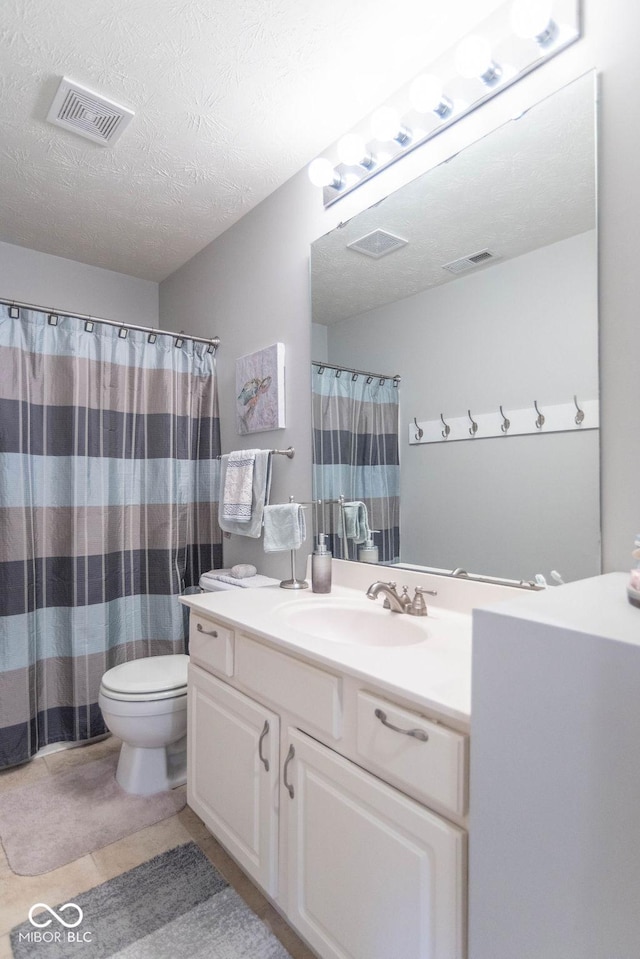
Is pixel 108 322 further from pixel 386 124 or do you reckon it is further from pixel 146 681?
pixel 146 681

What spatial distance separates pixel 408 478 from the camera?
65.9 inches

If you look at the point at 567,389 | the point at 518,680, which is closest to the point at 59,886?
→ the point at 518,680

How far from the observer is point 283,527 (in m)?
1.94

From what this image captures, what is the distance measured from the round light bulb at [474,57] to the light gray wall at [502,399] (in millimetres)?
487

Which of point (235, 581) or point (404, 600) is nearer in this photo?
point (404, 600)

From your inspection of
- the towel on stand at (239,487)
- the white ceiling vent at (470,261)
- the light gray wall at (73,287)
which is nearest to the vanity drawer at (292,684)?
the towel on stand at (239,487)

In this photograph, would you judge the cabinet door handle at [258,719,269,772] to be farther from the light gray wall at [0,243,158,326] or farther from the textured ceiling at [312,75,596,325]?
the light gray wall at [0,243,158,326]

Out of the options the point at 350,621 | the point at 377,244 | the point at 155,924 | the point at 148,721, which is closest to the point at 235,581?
the point at 148,721

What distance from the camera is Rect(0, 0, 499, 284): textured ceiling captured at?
139cm

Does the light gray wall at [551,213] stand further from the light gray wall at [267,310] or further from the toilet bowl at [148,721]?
the toilet bowl at [148,721]

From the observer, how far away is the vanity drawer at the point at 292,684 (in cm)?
112

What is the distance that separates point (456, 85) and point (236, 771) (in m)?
2.02

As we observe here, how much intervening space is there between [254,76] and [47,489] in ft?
5.71

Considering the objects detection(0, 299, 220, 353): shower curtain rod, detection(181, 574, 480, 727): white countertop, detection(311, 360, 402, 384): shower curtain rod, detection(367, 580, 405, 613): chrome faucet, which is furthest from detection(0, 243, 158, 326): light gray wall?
detection(367, 580, 405, 613): chrome faucet
